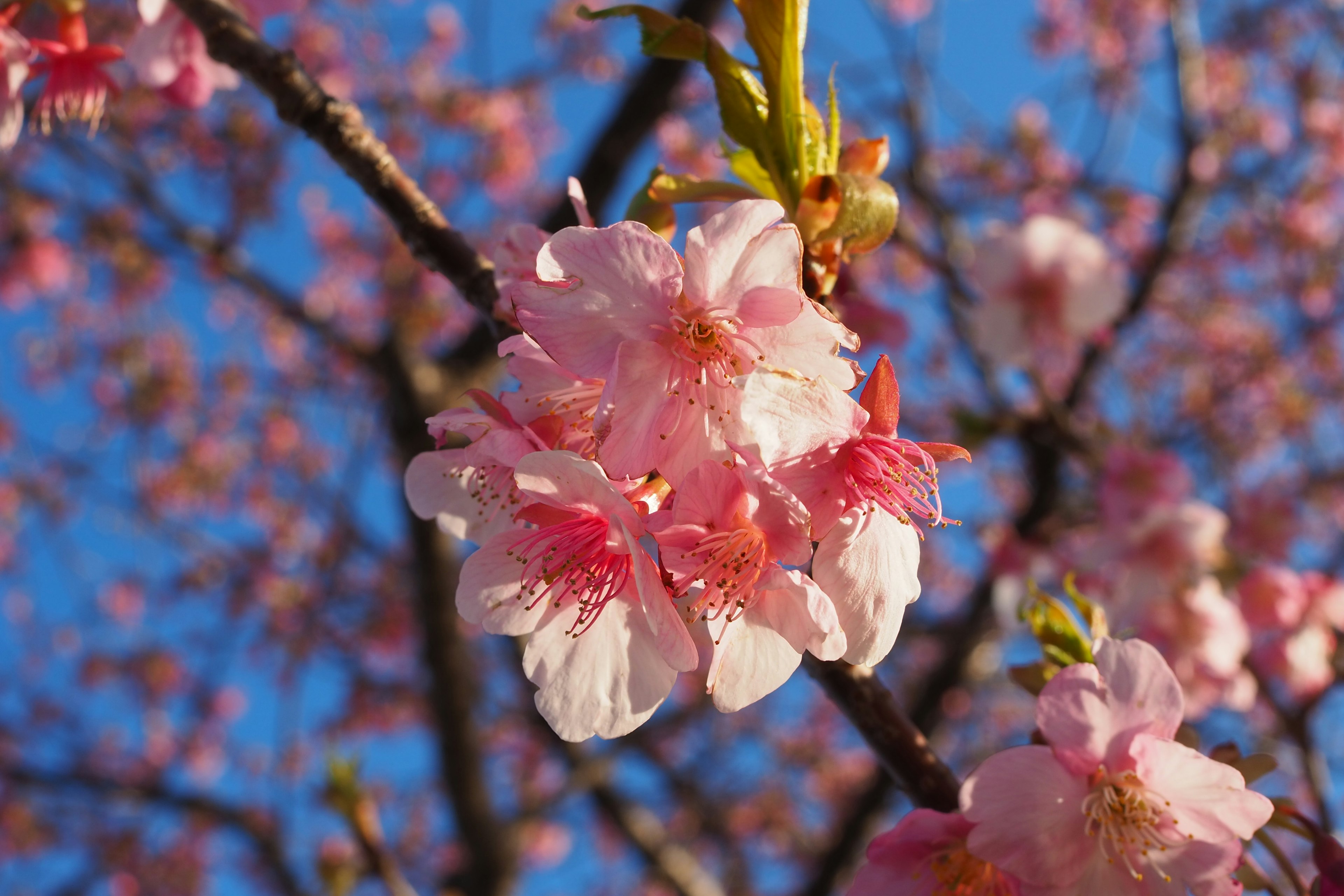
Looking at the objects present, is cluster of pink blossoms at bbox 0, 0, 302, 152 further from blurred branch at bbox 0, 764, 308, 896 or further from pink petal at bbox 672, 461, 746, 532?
blurred branch at bbox 0, 764, 308, 896

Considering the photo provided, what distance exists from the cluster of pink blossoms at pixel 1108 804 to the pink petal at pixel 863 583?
0.66 ft

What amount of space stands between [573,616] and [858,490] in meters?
0.34

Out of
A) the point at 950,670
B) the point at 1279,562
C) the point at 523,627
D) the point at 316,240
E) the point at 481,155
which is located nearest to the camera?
the point at 523,627

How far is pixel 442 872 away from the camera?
22.5 feet

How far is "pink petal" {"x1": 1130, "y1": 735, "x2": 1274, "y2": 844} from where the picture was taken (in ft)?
2.96

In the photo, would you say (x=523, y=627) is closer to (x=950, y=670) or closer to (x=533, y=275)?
(x=533, y=275)

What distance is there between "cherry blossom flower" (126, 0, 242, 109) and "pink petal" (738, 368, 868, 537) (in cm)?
99

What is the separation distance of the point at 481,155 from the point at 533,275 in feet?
20.5

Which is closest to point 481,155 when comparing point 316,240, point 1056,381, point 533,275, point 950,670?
point 316,240

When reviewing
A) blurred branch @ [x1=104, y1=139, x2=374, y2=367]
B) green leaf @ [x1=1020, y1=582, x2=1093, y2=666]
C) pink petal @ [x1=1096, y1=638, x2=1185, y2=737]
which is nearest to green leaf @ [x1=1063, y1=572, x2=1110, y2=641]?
green leaf @ [x1=1020, y1=582, x2=1093, y2=666]

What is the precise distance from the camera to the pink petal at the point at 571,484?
0.75 meters

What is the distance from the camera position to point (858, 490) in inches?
33.0

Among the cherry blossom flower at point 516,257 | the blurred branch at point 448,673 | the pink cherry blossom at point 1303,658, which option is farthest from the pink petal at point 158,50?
the pink cherry blossom at point 1303,658

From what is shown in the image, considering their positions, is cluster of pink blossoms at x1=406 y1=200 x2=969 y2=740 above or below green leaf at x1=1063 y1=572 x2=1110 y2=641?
above
